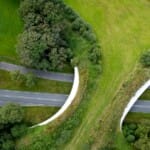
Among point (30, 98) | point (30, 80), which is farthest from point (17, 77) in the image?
point (30, 98)

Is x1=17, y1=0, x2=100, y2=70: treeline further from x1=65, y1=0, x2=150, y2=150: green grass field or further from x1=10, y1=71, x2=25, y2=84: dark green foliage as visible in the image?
x1=65, y1=0, x2=150, y2=150: green grass field

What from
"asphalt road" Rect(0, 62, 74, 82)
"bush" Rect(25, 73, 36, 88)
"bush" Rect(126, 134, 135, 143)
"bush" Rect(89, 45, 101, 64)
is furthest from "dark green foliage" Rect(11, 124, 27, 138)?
"bush" Rect(126, 134, 135, 143)

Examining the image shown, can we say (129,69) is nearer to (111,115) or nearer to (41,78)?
(111,115)

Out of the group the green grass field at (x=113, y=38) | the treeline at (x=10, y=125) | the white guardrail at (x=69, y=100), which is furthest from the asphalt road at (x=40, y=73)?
the treeline at (x=10, y=125)

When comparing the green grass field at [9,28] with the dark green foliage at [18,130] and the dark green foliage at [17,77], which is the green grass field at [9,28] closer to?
the dark green foliage at [17,77]

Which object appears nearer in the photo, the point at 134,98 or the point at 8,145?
the point at 8,145

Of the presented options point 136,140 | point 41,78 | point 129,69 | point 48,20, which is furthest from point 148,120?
point 48,20

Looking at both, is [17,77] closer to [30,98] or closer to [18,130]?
[30,98]

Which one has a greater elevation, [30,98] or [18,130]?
[30,98]
